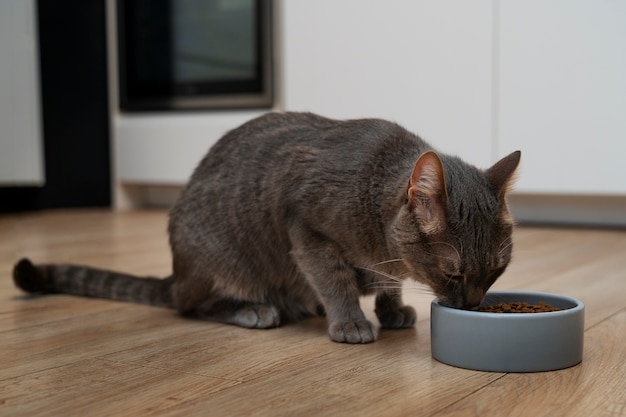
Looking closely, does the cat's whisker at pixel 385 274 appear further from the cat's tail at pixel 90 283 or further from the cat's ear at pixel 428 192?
the cat's tail at pixel 90 283

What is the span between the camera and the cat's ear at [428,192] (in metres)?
1.42

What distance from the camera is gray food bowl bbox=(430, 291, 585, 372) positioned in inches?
53.7

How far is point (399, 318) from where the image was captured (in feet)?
5.82

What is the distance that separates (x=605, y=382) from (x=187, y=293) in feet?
3.12

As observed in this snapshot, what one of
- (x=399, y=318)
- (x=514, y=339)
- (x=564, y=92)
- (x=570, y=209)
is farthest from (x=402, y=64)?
(x=514, y=339)

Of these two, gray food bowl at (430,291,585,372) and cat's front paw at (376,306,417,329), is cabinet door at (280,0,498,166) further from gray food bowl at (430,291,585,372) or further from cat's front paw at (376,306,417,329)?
gray food bowl at (430,291,585,372)

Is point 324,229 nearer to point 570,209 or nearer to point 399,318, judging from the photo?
point 399,318

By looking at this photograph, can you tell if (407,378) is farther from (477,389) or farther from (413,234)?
(413,234)

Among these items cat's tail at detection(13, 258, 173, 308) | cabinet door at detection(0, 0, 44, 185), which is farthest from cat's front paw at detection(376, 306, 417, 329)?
cabinet door at detection(0, 0, 44, 185)

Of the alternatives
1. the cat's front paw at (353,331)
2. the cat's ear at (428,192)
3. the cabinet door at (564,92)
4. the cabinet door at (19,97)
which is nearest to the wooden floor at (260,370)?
the cat's front paw at (353,331)

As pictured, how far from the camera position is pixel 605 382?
52.2 inches

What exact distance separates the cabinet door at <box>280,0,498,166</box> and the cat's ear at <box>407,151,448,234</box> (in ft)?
6.81

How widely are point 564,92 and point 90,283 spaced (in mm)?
2113

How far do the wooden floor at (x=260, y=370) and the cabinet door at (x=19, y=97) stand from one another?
77.9 inches
